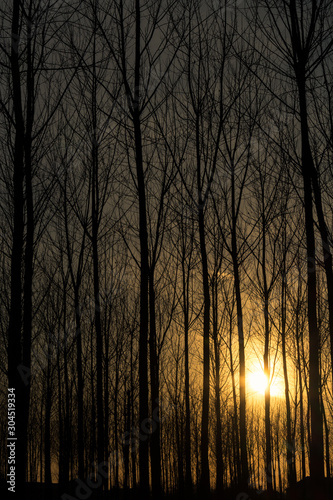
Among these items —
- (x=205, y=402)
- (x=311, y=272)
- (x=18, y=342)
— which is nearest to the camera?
(x=18, y=342)

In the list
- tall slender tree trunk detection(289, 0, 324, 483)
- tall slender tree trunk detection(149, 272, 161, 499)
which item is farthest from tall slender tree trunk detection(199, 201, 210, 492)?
tall slender tree trunk detection(289, 0, 324, 483)

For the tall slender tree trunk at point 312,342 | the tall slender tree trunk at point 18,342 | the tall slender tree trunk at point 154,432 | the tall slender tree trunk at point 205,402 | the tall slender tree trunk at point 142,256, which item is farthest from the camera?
the tall slender tree trunk at point 205,402

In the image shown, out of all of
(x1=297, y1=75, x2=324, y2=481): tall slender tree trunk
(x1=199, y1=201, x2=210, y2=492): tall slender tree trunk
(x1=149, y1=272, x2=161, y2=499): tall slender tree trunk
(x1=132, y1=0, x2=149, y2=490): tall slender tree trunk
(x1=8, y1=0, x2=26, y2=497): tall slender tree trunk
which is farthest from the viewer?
(x1=199, y1=201, x2=210, y2=492): tall slender tree trunk

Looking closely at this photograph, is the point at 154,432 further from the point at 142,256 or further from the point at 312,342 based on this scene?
the point at 312,342

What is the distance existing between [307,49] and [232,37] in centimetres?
255

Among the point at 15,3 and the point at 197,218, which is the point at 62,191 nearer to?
the point at 197,218

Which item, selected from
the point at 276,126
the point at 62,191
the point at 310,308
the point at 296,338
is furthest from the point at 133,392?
the point at 310,308

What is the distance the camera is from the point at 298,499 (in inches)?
626

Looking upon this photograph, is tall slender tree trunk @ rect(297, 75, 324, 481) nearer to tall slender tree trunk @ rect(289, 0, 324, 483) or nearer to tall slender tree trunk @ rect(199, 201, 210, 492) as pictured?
tall slender tree trunk @ rect(289, 0, 324, 483)

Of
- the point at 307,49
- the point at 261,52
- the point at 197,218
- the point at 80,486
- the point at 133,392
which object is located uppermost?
the point at 261,52

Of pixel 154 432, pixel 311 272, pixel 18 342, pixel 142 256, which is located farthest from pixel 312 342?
pixel 154 432

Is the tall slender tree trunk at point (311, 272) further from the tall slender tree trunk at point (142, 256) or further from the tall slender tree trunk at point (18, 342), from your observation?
the tall slender tree trunk at point (18, 342)

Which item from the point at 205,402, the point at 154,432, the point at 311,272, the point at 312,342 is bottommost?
the point at 154,432

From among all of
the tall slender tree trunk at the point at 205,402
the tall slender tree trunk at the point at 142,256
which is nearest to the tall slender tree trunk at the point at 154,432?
the tall slender tree trunk at the point at 142,256
